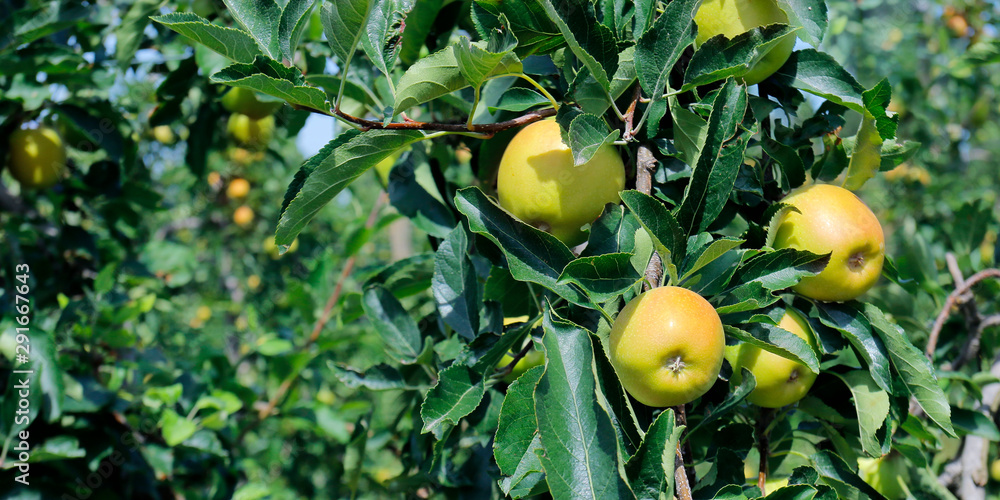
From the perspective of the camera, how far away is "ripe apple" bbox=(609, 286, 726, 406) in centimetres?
60

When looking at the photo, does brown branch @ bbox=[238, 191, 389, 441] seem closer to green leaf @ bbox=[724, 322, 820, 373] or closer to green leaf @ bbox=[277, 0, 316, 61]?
green leaf @ bbox=[277, 0, 316, 61]

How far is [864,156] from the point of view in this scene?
0.77m

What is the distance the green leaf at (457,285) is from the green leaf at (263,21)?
311 millimetres

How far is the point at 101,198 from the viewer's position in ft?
5.81

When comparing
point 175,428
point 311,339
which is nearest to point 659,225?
point 175,428


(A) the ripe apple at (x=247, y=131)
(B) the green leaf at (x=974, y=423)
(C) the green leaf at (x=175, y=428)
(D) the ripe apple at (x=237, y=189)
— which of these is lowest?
(D) the ripe apple at (x=237, y=189)

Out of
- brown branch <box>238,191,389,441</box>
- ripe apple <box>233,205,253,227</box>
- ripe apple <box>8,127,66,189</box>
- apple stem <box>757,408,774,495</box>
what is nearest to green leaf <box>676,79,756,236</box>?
apple stem <box>757,408,774,495</box>

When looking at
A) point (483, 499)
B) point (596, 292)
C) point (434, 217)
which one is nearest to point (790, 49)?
point (596, 292)

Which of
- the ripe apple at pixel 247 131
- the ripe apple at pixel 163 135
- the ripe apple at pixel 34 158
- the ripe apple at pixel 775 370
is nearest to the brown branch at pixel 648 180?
the ripe apple at pixel 775 370

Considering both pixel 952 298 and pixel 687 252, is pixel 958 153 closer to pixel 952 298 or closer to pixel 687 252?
pixel 952 298

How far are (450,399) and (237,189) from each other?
3.26 metres

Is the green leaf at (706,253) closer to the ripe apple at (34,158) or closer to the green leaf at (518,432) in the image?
the green leaf at (518,432)

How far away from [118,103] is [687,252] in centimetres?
157

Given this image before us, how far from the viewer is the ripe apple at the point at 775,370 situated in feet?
2.40
